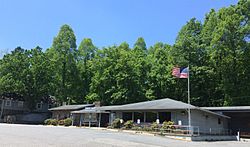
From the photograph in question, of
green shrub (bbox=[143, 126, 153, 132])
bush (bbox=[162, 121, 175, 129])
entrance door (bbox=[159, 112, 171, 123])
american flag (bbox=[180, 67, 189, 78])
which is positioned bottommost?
green shrub (bbox=[143, 126, 153, 132])

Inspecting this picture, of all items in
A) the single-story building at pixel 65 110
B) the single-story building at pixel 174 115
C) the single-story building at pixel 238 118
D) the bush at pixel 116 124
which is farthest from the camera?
the single-story building at pixel 65 110

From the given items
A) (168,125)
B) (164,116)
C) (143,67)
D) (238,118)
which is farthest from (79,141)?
(143,67)

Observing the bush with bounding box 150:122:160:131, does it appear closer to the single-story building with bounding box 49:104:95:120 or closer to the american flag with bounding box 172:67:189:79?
the american flag with bounding box 172:67:189:79

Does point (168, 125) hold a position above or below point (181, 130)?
above

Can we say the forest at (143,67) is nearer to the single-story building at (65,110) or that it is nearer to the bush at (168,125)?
the single-story building at (65,110)

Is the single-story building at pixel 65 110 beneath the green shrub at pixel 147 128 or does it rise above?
above

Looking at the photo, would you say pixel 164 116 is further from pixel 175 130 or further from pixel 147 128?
pixel 175 130

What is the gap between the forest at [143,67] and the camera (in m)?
37.3

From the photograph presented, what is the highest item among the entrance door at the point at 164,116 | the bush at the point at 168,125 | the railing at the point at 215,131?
the entrance door at the point at 164,116

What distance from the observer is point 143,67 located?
1825 inches

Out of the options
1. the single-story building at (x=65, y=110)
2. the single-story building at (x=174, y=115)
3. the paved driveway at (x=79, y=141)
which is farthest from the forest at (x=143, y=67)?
the paved driveway at (x=79, y=141)

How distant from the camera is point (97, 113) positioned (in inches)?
1377

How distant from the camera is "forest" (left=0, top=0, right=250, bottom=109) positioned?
37281 millimetres

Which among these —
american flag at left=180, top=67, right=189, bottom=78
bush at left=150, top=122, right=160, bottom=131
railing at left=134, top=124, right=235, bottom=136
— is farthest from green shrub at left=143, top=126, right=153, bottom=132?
american flag at left=180, top=67, right=189, bottom=78
